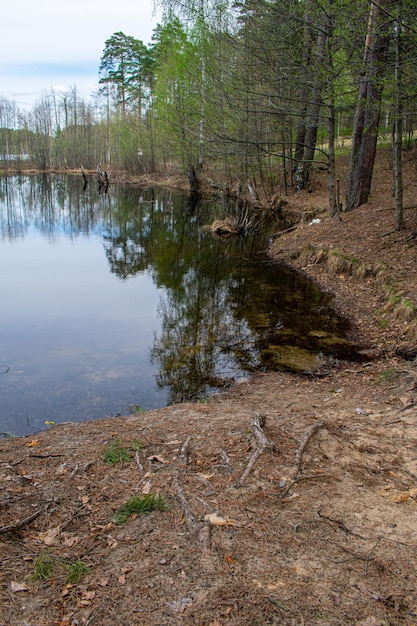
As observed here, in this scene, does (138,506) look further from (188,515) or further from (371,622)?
(371,622)

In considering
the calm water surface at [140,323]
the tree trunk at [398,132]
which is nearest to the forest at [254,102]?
the tree trunk at [398,132]

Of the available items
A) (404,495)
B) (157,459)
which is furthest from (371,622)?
(157,459)

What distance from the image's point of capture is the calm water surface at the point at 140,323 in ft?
23.6

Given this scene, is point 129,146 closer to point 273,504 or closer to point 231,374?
point 231,374

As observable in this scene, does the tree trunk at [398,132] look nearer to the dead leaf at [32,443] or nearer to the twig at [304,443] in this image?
the twig at [304,443]

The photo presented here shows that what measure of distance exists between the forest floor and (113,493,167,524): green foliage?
0.04 feet

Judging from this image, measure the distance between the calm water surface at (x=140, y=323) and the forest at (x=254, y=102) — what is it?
12.1 feet

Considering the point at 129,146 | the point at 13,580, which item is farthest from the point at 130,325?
the point at 129,146

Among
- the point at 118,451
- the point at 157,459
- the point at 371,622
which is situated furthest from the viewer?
the point at 118,451

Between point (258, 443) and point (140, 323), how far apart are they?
20.6 ft

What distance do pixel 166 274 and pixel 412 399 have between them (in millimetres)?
10004

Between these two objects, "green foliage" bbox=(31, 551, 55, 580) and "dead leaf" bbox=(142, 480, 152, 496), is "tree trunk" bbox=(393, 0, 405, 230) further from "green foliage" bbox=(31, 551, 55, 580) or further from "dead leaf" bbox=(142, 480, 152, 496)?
"green foliage" bbox=(31, 551, 55, 580)

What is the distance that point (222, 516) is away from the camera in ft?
11.4

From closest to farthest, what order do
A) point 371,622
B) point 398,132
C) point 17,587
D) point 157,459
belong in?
1. point 371,622
2. point 17,587
3. point 157,459
4. point 398,132
